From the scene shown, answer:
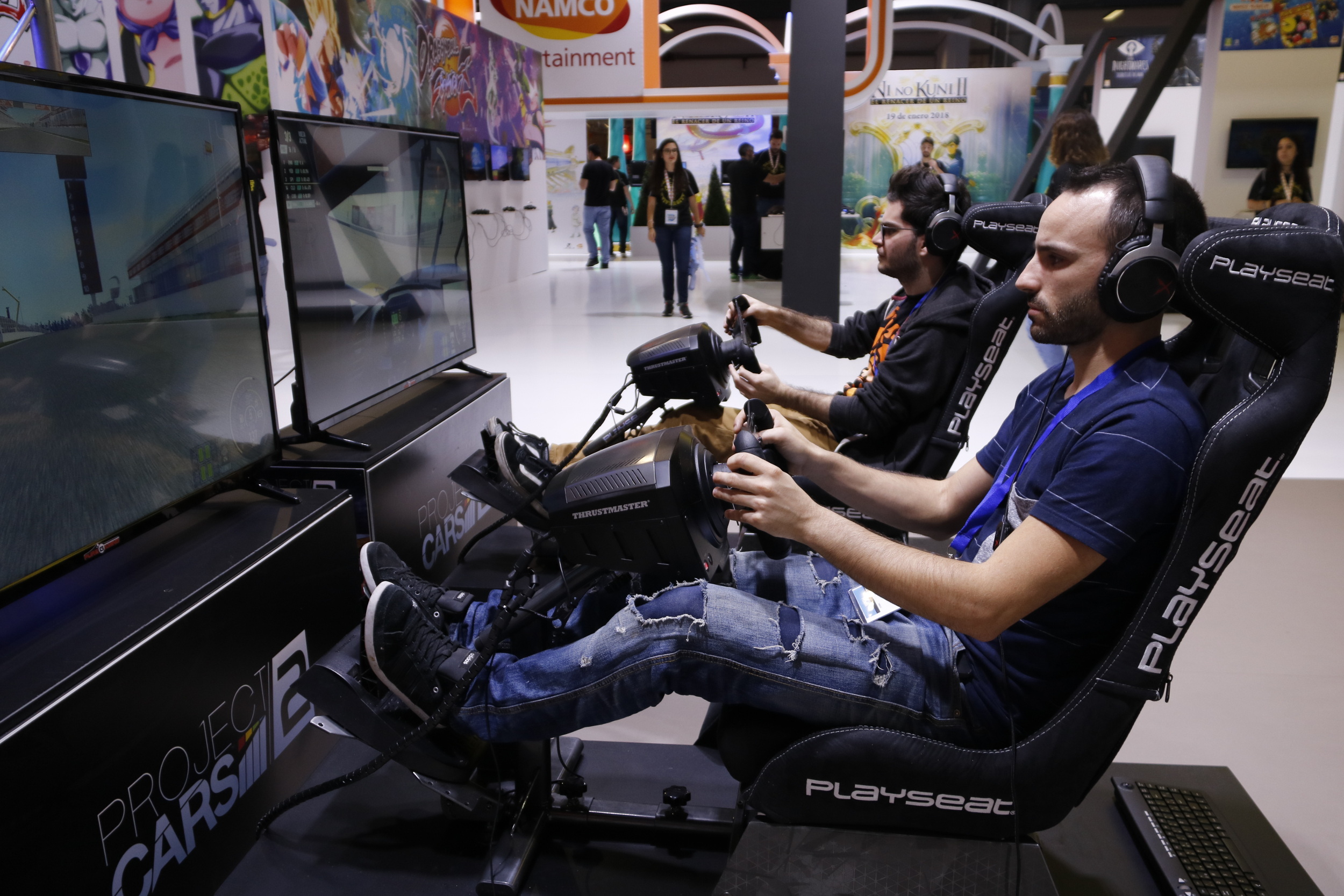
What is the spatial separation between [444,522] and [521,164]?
920 centimetres

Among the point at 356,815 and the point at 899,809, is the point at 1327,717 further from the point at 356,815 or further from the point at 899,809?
the point at 356,815

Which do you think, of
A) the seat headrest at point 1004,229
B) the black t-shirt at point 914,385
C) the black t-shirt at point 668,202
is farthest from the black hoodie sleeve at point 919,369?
the black t-shirt at point 668,202

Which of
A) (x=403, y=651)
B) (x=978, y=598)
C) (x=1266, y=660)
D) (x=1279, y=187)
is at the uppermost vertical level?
(x=1279, y=187)

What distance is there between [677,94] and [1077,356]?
9.89 m

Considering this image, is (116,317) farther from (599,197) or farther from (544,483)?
(599,197)

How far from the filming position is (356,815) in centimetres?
185

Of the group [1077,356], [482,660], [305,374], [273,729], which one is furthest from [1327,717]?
[305,374]

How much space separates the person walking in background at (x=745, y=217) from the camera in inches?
409

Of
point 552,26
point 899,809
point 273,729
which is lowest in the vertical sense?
point 273,729

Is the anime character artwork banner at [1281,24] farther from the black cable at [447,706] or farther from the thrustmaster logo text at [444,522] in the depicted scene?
the black cable at [447,706]

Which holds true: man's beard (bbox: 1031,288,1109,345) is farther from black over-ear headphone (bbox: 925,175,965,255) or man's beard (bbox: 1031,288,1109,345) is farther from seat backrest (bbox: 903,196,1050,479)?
black over-ear headphone (bbox: 925,175,965,255)

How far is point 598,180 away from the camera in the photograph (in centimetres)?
1160

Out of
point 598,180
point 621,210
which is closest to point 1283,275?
point 598,180

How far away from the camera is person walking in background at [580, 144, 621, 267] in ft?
38.1
